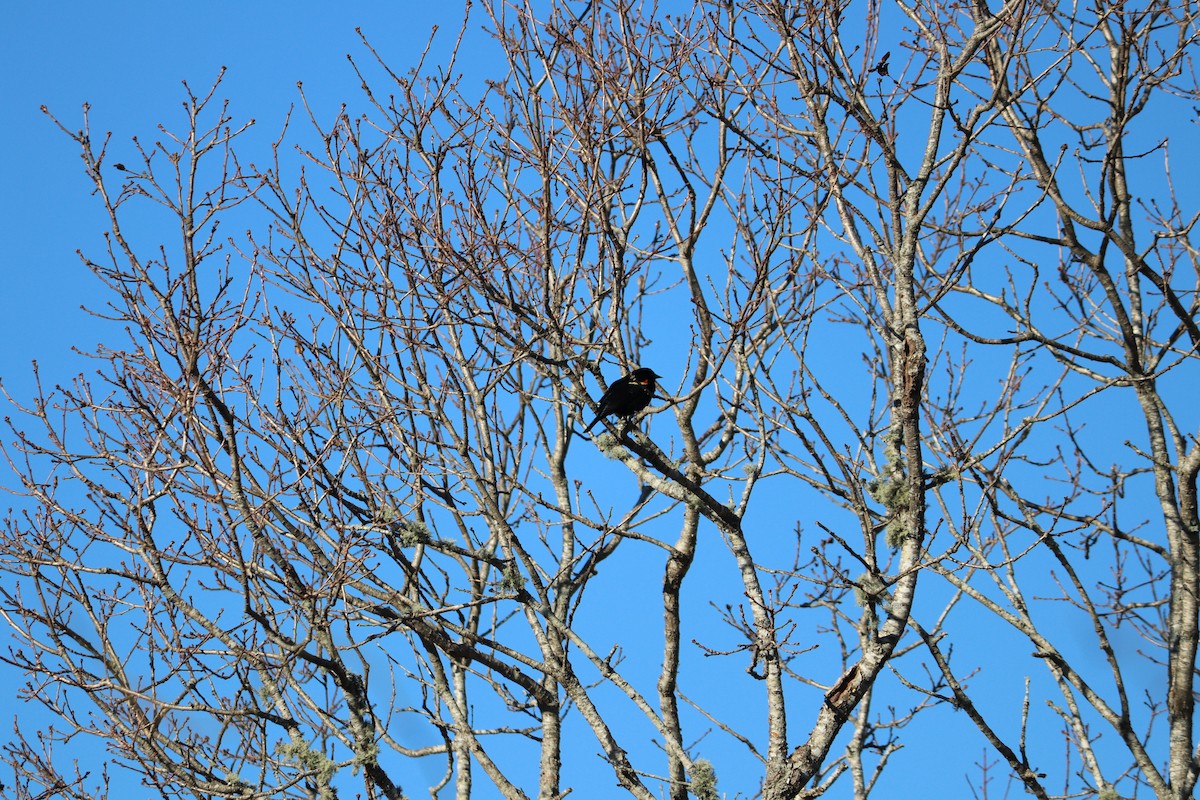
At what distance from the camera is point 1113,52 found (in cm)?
745

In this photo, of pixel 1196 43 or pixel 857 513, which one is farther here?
pixel 1196 43

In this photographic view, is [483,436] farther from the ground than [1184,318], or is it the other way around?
[1184,318]

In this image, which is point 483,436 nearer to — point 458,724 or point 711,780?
point 458,724

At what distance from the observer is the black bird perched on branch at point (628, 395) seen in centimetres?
534

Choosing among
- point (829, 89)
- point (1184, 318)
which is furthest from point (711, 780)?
point (1184, 318)

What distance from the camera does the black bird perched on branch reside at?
5.34 m

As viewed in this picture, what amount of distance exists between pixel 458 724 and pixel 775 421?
94.1 inches

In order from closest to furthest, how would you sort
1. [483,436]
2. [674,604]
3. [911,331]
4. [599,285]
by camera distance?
[911,331]
[599,285]
[674,604]
[483,436]

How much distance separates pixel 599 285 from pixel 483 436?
4.34 ft

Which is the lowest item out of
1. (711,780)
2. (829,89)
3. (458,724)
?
(711,780)

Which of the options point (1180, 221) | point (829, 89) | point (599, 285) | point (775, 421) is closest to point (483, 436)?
point (599, 285)

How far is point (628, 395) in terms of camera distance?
5.95m

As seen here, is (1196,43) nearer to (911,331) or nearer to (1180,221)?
(1180,221)

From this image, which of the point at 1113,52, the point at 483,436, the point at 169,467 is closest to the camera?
the point at 169,467
